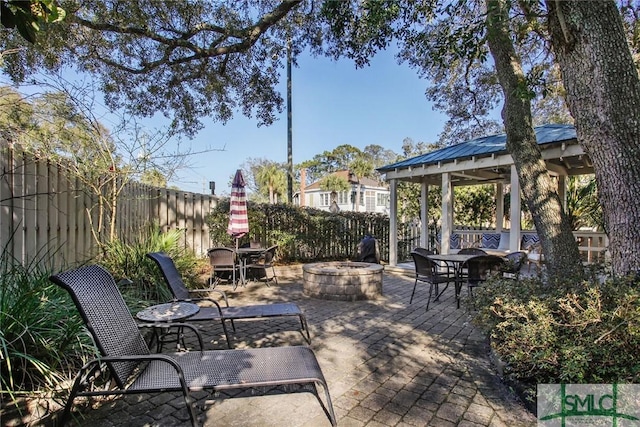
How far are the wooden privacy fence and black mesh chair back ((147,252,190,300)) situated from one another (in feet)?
3.49

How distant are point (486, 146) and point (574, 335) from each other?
715 cm

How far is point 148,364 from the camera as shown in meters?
2.41

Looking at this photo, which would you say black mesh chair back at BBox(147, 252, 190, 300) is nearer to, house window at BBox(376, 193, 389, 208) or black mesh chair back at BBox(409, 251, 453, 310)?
black mesh chair back at BBox(409, 251, 453, 310)

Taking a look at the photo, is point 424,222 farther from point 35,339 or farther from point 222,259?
point 35,339

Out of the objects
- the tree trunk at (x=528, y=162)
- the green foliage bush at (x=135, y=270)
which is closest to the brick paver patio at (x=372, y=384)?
the green foliage bush at (x=135, y=270)

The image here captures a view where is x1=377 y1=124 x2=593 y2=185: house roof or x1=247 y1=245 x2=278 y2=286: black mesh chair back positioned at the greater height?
x1=377 y1=124 x2=593 y2=185: house roof

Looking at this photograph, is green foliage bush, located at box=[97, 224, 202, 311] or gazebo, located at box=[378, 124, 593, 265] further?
gazebo, located at box=[378, 124, 593, 265]

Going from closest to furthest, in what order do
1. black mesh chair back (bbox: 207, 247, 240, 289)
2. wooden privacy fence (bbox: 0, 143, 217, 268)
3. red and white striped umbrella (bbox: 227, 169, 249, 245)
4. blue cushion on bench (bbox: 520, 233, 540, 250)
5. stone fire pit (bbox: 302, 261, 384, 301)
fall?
wooden privacy fence (bbox: 0, 143, 217, 268), stone fire pit (bbox: 302, 261, 384, 301), black mesh chair back (bbox: 207, 247, 240, 289), red and white striped umbrella (bbox: 227, 169, 249, 245), blue cushion on bench (bbox: 520, 233, 540, 250)

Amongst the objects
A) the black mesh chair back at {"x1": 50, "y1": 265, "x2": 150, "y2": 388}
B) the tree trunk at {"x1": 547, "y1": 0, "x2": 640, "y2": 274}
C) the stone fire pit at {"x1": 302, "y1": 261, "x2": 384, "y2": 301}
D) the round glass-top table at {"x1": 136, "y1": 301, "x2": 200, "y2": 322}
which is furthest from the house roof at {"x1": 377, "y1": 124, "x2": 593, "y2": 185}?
the black mesh chair back at {"x1": 50, "y1": 265, "x2": 150, "y2": 388}

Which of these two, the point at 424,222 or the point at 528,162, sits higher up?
the point at 528,162

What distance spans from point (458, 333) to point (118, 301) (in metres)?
3.71

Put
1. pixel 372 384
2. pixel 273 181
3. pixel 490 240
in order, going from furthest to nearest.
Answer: pixel 273 181
pixel 490 240
pixel 372 384

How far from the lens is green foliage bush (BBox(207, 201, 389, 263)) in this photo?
934cm

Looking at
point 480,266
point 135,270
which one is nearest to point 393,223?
point 480,266
